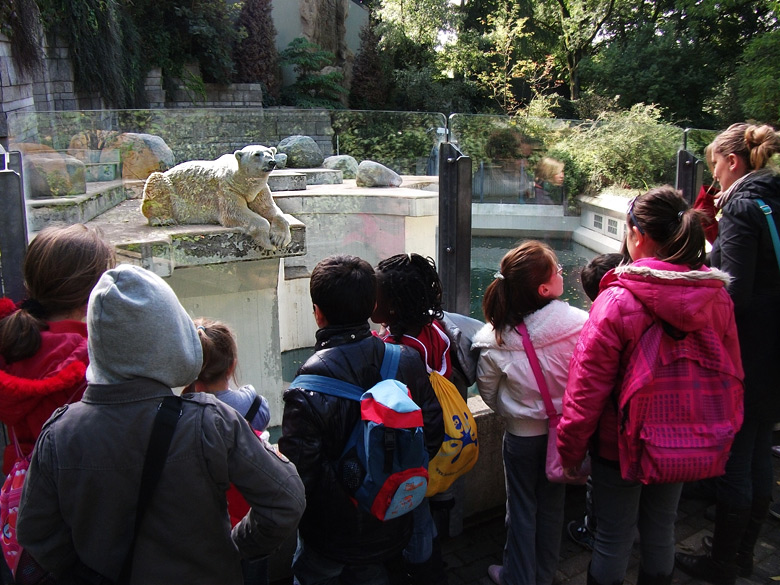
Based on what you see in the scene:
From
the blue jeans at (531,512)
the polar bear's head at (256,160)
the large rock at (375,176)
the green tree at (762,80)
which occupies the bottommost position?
the blue jeans at (531,512)

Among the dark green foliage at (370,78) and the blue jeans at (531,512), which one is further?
the dark green foliage at (370,78)

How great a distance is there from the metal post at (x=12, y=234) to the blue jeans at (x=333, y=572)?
133 centimetres

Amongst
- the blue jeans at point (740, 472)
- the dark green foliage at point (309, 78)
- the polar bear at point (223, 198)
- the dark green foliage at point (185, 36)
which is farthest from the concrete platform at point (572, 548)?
the dark green foliage at point (309, 78)

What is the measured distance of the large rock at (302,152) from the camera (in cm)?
492

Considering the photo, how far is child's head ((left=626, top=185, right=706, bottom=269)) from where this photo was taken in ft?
6.07

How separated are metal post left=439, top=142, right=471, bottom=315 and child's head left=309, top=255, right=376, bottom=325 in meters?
1.08

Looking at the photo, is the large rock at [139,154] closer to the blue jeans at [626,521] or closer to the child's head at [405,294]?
the child's head at [405,294]

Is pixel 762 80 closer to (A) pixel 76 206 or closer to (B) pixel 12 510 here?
(A) pixel 76 206

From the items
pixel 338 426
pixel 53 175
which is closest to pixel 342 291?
pixel 338 426

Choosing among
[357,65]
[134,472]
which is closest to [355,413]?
[134,472]

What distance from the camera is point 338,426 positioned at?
1673 mm

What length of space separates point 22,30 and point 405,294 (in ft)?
31.0

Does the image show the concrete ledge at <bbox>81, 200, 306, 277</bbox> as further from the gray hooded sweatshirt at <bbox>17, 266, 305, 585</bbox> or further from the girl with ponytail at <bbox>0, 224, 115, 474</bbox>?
the gray hooded sweatshirt at <bbox>17, 266, 305, 585</bbox>

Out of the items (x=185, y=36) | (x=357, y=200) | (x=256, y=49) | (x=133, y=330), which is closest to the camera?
(x=133, y=330)
